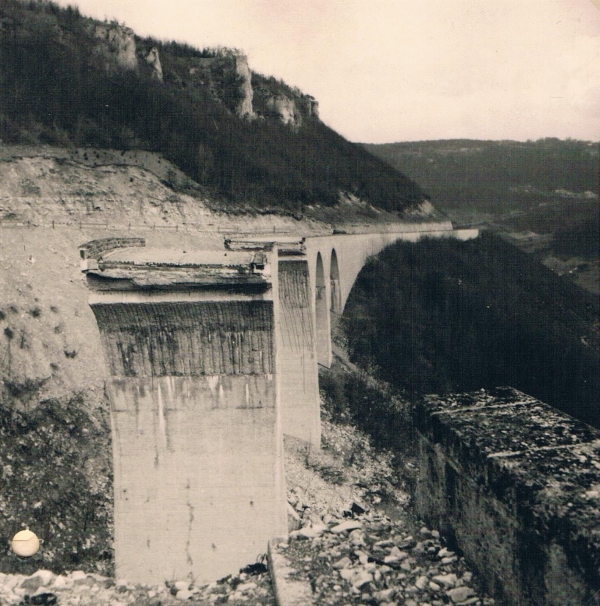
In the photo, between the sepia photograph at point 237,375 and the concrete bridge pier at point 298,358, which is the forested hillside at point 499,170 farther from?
the concrete bridge pier at point 298,358

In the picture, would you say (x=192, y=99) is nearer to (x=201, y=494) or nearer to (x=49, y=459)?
(x=49, y=459)

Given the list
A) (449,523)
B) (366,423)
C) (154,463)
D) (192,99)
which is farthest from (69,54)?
(449,523)

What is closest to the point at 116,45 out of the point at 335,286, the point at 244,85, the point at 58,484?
the point at 244,85

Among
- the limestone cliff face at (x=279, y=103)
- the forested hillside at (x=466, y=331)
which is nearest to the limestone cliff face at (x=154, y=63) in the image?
the limestone cliff face at (x=279, y=103)

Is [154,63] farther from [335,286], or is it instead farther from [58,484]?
[58,484]

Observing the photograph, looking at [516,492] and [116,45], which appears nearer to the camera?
[516,492]

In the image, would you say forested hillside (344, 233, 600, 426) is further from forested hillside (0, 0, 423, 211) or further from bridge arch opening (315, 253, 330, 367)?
forested hillside (0, 0, 423, 211)
